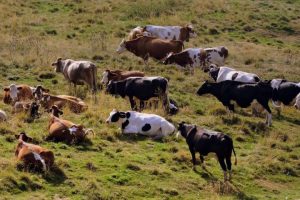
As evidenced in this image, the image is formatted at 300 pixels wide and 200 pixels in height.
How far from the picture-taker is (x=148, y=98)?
1834cm

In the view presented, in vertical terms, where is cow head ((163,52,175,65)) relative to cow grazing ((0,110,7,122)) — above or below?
below

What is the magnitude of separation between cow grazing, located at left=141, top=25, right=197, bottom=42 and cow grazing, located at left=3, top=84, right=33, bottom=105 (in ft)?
36.2

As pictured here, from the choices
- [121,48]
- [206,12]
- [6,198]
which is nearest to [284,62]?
[121,48]

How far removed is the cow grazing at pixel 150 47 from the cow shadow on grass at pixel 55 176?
13008mm

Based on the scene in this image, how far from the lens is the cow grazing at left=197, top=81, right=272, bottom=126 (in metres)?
18.6

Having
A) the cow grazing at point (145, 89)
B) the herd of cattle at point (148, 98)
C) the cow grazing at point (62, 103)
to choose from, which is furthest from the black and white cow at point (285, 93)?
the cow grazing at point (62, 103)

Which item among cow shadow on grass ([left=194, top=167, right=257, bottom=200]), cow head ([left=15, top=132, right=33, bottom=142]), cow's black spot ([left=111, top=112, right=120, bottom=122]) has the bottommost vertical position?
cow shadow on grass ([left=194, top=167, right=257, bottom=200])

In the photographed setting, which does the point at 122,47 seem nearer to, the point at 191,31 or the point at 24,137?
the point at 191,31

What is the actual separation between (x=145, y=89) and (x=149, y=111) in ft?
2.31

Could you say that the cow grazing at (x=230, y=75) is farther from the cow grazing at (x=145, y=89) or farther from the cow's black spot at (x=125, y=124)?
the cow's black spot at (x=125, y=124)

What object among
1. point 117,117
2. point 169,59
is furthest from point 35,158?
point 169,59

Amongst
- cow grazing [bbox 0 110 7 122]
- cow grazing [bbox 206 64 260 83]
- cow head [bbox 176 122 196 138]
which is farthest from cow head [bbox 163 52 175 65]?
cow grazing [bbox 0 110 7 122]

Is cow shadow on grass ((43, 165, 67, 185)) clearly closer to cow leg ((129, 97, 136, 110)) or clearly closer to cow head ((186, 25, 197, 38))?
cow leg ((129, 97, 136, 110))

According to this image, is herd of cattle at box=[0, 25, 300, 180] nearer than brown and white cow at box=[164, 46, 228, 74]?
Yes
